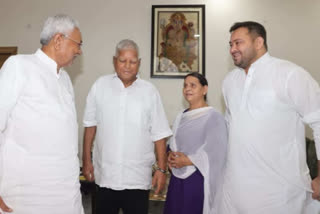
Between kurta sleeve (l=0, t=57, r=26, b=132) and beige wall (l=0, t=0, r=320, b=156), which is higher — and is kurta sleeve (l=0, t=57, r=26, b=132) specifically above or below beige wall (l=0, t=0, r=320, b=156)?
below

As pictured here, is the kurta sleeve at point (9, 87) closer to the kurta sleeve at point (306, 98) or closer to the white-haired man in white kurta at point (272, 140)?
the white-haired man in white kurta at point (272, 140)

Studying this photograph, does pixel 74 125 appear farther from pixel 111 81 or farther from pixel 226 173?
pixel 226 173

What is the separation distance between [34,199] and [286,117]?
1.34 m

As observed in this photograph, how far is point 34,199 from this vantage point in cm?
119

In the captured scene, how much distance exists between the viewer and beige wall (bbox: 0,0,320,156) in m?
3.04

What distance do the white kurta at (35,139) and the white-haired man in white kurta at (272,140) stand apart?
3.07 feet

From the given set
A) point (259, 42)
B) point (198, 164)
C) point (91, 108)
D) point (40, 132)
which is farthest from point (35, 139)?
point (259, 42)

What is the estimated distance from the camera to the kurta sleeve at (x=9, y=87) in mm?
1076

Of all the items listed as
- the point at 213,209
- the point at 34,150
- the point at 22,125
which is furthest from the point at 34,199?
the point at 213,209

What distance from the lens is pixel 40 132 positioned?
120cm

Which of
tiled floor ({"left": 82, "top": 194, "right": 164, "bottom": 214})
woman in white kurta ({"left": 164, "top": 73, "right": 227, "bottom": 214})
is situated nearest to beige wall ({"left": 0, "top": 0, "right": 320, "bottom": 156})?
→ tiled floor ({"left": 82, "top": 194, "right": 164, "bottom": 214})

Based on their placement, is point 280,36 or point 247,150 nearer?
point 247,150

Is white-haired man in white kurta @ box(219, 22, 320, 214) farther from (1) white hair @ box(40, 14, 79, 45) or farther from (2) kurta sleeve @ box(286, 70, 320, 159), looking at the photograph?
(1) white hair @ box(40, 14, 79, 45)

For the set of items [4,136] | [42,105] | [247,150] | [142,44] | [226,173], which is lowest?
[226,173]
